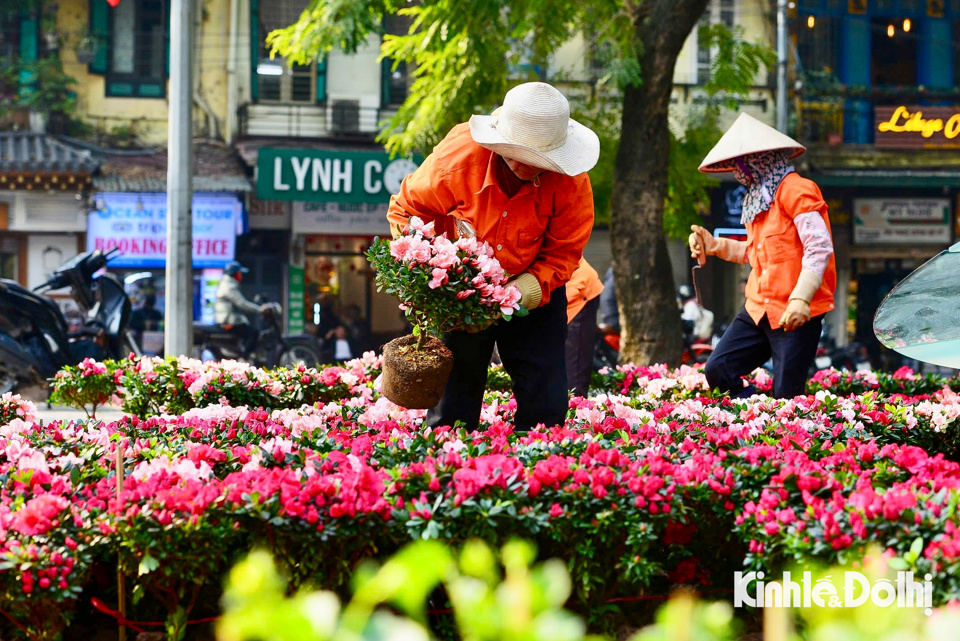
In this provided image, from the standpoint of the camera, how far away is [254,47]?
811 inches

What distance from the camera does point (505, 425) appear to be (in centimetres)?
469

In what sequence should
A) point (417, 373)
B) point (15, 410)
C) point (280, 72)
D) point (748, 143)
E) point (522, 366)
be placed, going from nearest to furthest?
point (417, 373)
point (522, 366)
point (15, 410)
point (748, 143)
point (280, 72)

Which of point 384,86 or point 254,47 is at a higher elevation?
point 254,47

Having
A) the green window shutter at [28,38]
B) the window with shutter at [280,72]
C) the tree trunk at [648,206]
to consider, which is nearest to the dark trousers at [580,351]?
the tree trunk at [648,206]

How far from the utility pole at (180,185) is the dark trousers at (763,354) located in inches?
210

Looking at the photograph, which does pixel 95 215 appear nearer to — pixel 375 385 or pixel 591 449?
pixel 375 385

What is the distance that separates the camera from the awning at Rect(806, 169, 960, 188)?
21203 mm

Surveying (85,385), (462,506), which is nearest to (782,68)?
(85,385)

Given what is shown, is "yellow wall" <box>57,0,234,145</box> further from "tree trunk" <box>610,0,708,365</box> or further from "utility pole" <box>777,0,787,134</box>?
"tree trunk" <box>610,0,708,365</box>

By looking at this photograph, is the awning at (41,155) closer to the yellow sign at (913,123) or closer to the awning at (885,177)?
the awning at (885,177)

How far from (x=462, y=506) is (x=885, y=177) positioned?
1989 cm

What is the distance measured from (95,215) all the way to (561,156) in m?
16.3

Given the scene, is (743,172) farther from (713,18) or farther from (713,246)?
(713,18)

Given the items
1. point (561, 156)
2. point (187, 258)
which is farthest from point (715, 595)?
point (187, 258)
